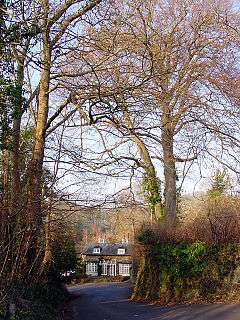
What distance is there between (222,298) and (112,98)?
994 centimetres

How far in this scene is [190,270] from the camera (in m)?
19.7

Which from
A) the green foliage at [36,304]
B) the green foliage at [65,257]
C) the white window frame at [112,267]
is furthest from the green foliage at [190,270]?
the white window frame at [112,267]

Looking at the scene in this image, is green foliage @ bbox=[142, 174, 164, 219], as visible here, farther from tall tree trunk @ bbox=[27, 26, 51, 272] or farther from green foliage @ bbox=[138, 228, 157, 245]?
tall tree trunk @ bbox=[27, 26, 51, 272]

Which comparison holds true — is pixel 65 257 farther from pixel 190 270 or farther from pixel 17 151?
pixel 17 151

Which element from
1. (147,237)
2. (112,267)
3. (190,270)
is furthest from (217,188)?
(112,267)

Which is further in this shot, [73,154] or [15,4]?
[73,154]

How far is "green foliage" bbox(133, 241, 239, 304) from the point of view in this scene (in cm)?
1903

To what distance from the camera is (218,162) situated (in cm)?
2114

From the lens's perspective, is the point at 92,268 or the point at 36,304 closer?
the point at 36,304

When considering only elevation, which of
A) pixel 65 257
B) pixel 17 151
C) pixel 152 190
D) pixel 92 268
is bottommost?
pixel 65 257

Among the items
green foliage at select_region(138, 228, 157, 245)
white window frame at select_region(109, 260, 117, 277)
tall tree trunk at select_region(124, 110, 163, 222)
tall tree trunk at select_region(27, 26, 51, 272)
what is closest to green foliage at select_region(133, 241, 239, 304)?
green foliage at select_region(138, 228, 157, 245)

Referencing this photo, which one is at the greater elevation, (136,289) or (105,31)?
(105,31)

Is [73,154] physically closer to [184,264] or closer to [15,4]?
[15,4]

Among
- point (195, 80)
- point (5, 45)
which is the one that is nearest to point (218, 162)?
point (195, 80)
